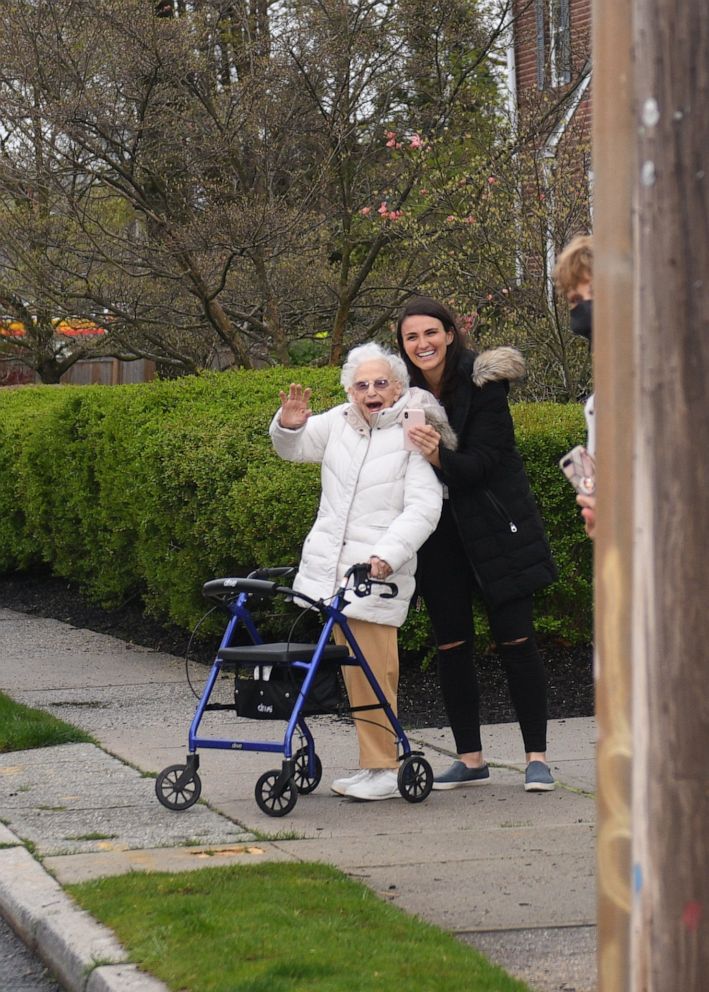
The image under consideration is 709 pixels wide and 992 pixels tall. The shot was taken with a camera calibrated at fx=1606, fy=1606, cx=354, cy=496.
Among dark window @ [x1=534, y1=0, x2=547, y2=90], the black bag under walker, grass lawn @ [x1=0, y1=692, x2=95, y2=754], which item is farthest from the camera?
dark window @ [x1=534, y1=0, x2=547, y2=90]

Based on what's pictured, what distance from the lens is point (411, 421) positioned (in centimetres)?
627

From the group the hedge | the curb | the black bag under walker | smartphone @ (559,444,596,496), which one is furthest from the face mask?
the hedge

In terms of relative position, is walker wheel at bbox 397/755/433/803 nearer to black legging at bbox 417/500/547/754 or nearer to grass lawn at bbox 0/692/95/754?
black legging at bbox 417/500/547/754

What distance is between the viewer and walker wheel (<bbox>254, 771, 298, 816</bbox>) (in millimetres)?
6027

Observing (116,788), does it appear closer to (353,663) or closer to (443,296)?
(353,663)

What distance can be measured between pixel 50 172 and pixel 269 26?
2.39 meters

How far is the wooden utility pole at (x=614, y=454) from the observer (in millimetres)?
2758

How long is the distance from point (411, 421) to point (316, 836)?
1.63 meters

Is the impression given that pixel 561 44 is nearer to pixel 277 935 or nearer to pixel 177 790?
pixel 177 790

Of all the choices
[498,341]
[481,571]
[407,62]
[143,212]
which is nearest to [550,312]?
[498,341]

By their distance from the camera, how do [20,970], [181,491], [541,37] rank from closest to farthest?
[20,970], [181,491], [541,37]

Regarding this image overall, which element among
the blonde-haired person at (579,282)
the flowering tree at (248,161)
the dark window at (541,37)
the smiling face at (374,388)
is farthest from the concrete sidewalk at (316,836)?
the dark window at (541,37)

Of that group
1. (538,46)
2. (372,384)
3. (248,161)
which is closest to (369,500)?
(372,384)

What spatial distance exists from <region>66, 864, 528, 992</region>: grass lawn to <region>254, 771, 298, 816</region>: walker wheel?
2.79 feet
